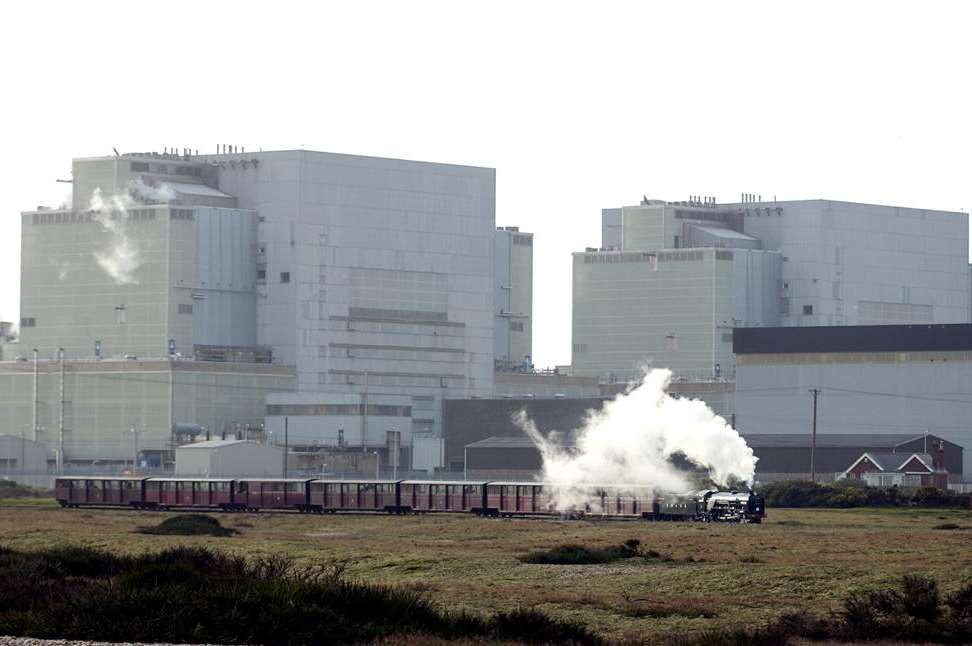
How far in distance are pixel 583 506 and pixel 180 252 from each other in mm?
90758

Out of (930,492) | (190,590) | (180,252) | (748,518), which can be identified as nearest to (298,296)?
(180,252)

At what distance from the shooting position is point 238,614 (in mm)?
39375

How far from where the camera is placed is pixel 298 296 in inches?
7840

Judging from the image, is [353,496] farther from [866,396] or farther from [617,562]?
[866,396]

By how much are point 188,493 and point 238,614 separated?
298ft

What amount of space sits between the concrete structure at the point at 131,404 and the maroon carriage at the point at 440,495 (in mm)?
70689

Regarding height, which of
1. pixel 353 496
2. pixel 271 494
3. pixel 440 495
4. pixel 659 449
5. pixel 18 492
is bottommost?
pixel 18 492

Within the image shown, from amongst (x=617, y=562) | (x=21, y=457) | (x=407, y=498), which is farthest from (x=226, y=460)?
(x=617, y=562)

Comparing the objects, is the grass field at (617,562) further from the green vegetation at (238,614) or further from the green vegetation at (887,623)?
the green vegetation at (238,614)

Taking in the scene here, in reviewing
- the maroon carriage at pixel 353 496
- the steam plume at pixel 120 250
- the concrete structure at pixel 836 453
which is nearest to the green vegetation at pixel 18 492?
the maroon carriage at pixel 353 496

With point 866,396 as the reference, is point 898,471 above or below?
below

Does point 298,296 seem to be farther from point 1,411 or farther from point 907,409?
point 907,409

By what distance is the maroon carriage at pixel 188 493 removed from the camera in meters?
128

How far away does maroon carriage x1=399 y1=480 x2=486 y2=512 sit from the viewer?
120m
